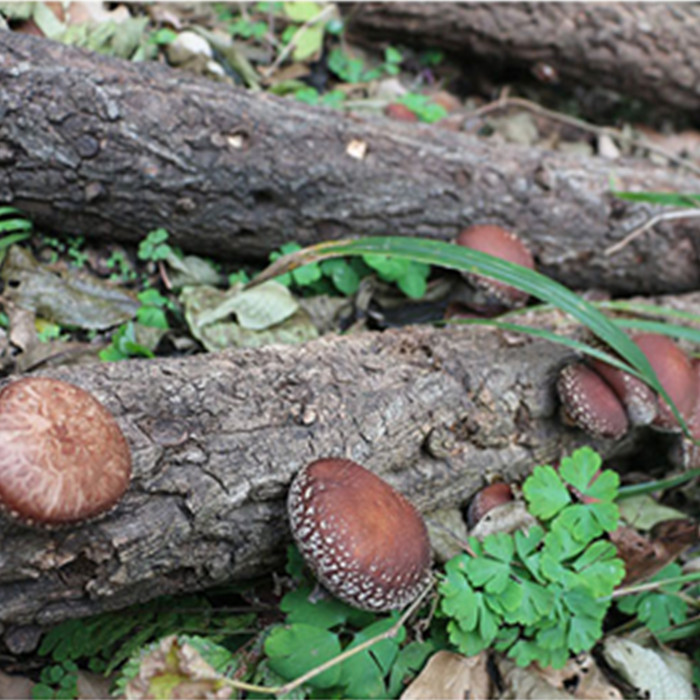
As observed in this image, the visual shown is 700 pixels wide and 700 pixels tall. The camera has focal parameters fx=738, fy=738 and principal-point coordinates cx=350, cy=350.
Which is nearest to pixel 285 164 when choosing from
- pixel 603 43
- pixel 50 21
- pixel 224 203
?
pixel 224 203

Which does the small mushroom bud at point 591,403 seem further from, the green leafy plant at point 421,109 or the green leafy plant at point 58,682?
the green leafy plant at point 421,109

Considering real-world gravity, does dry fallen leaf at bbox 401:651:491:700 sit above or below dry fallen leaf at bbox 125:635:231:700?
below

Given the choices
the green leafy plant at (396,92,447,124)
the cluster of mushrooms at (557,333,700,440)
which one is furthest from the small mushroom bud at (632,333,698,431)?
the green leafy plant at (396,92,447,124)

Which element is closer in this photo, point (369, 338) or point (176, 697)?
point (176, 697)

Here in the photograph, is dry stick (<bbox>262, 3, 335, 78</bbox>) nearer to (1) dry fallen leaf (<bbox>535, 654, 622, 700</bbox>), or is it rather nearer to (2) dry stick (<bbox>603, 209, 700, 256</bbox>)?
(2) dry stick (<bbox>603, 209, 700, 256</bbox>)

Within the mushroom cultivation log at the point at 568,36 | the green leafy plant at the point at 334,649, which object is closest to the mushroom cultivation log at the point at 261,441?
the green leafy plant at the point at 334,649

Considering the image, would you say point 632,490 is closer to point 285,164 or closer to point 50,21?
point 285,164
